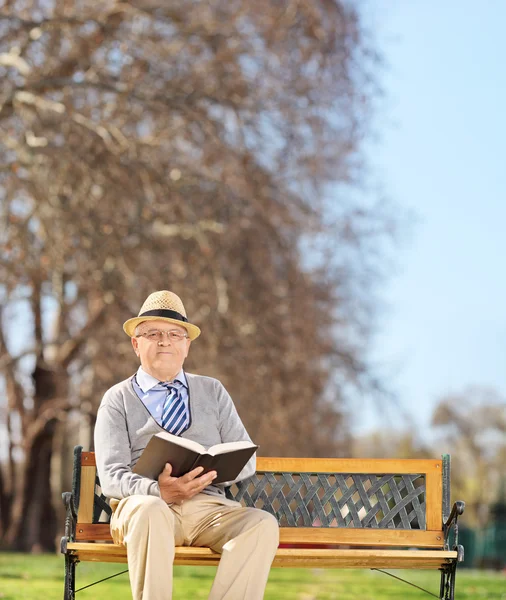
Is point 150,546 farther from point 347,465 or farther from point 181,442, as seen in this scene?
point 347,465

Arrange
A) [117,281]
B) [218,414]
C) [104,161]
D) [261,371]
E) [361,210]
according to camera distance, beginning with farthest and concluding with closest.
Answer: [361,210] < [261,371] < [117,281] < [104,161] < [218,414]

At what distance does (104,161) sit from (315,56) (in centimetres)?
298

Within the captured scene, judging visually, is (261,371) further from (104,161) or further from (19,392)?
(19,392)

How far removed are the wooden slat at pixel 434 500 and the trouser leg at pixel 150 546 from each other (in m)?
1.52

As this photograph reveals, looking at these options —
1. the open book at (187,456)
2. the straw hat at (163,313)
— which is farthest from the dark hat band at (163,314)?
the open book at (187,456)

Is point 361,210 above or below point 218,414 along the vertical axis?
above

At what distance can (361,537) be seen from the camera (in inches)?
198

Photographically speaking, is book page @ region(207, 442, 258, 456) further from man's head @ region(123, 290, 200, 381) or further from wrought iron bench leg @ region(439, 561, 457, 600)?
wrought iron bench leg @ region(439, 561, 457, 600)

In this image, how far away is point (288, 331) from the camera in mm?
13172

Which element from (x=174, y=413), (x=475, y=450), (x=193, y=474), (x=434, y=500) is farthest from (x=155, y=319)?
(x=475, y=450)

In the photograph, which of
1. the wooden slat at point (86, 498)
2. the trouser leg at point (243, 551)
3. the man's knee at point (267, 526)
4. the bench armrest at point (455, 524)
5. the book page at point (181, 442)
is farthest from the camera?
the wooden slat at point (86, 498)

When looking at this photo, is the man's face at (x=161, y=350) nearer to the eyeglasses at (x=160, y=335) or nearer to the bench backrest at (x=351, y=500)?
the eyeglasses at (x=160, y=335)

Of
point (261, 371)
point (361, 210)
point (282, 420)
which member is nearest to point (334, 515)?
point (261, 371)

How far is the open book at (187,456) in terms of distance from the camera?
3951 mm
